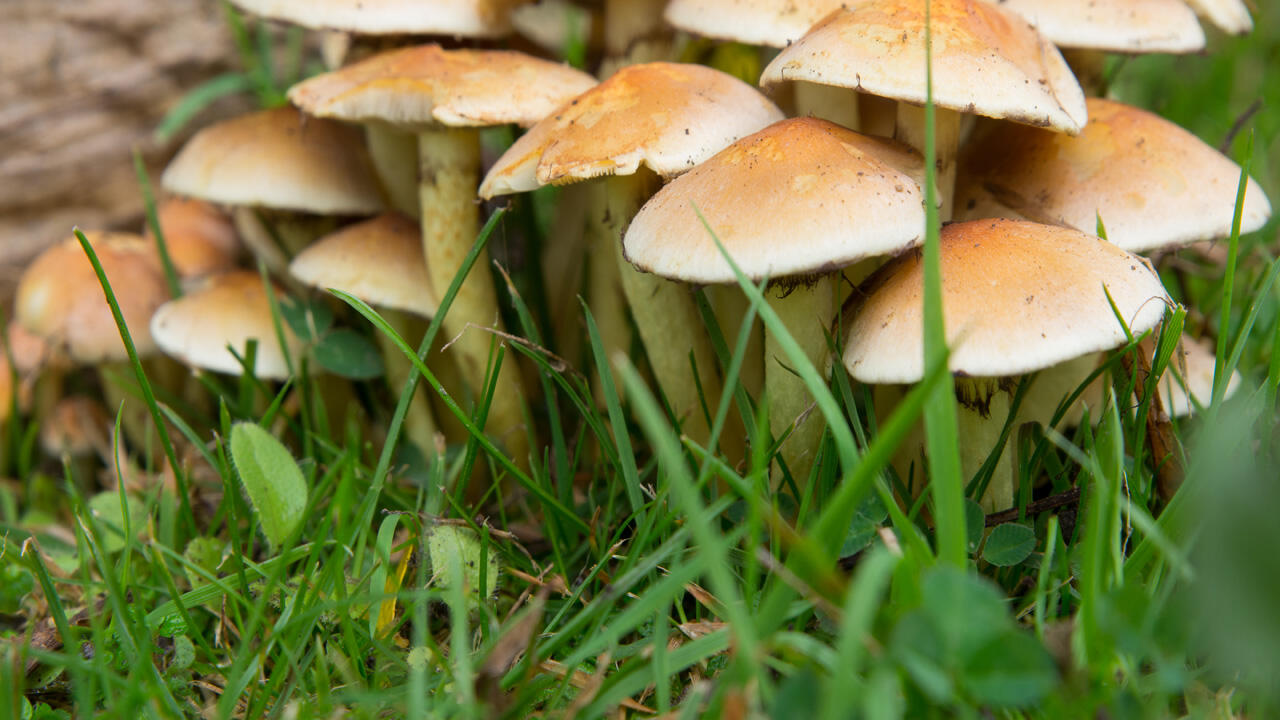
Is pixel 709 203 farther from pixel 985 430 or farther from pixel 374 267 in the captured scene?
pixel 374 267

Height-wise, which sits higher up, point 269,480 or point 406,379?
point 269,480

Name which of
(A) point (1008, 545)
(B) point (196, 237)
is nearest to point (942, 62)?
(A) point (1008, 545)

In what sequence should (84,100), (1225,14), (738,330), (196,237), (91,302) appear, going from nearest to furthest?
(738,330) → (1225,14) → (91,302) → (196,237) → (84,100)

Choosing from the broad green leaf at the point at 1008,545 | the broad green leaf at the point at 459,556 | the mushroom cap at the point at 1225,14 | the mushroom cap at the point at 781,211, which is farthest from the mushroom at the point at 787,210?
the mushroom cap at the point at 1225,14

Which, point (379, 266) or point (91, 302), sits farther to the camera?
point (91, 302)

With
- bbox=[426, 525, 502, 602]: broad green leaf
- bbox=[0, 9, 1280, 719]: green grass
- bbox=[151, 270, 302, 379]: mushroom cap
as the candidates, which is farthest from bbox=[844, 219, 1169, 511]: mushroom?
bbox=[151, 270, 302, 379]: mushroom cap

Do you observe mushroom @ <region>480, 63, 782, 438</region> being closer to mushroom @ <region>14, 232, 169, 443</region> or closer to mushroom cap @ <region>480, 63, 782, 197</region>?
mushroom cap @ <region>480, 63, 782, 197</region>
